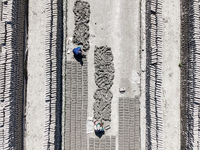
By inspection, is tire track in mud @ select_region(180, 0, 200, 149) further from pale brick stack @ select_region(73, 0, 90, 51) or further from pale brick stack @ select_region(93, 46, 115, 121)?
pale brick stack @ select_region(73, 0, 90, 51)

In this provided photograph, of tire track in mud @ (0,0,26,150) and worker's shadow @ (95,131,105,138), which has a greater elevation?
tire track in mud @ (0,0,26,150)

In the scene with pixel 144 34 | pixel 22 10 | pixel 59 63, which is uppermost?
pixel 22 10

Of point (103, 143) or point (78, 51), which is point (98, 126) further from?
point (78, 51)

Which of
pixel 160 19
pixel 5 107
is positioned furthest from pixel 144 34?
pixel 5 107

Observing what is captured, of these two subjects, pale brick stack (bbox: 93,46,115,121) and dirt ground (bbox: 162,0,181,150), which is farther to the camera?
pale brick stack (bbox: 93,46,115,121)

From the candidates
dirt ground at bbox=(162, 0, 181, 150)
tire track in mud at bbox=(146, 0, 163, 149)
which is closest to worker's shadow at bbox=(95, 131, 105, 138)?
tire track in mud at bbox=(146, 0, 163, 149)

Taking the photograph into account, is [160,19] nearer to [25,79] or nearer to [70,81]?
[70,81]

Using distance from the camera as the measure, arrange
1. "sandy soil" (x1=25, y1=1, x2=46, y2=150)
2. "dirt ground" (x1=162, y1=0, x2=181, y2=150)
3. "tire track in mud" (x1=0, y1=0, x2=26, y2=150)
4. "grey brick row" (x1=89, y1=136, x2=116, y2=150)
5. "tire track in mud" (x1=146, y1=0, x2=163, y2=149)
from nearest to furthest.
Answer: "tire track in mud" (x1=0, y1=0, x2=26, y2=150)
"tire track in mud" (x1=146, y1=0, x2=163, y2=149)
"sandy soil" (x1=25, y1=1, x2=46, y2=150)
"dirt ground" (x1=162, y1=0, x2=181, y2=150)
"grey brick row" (x1=89, y1=136, x2=116, y2=150)
